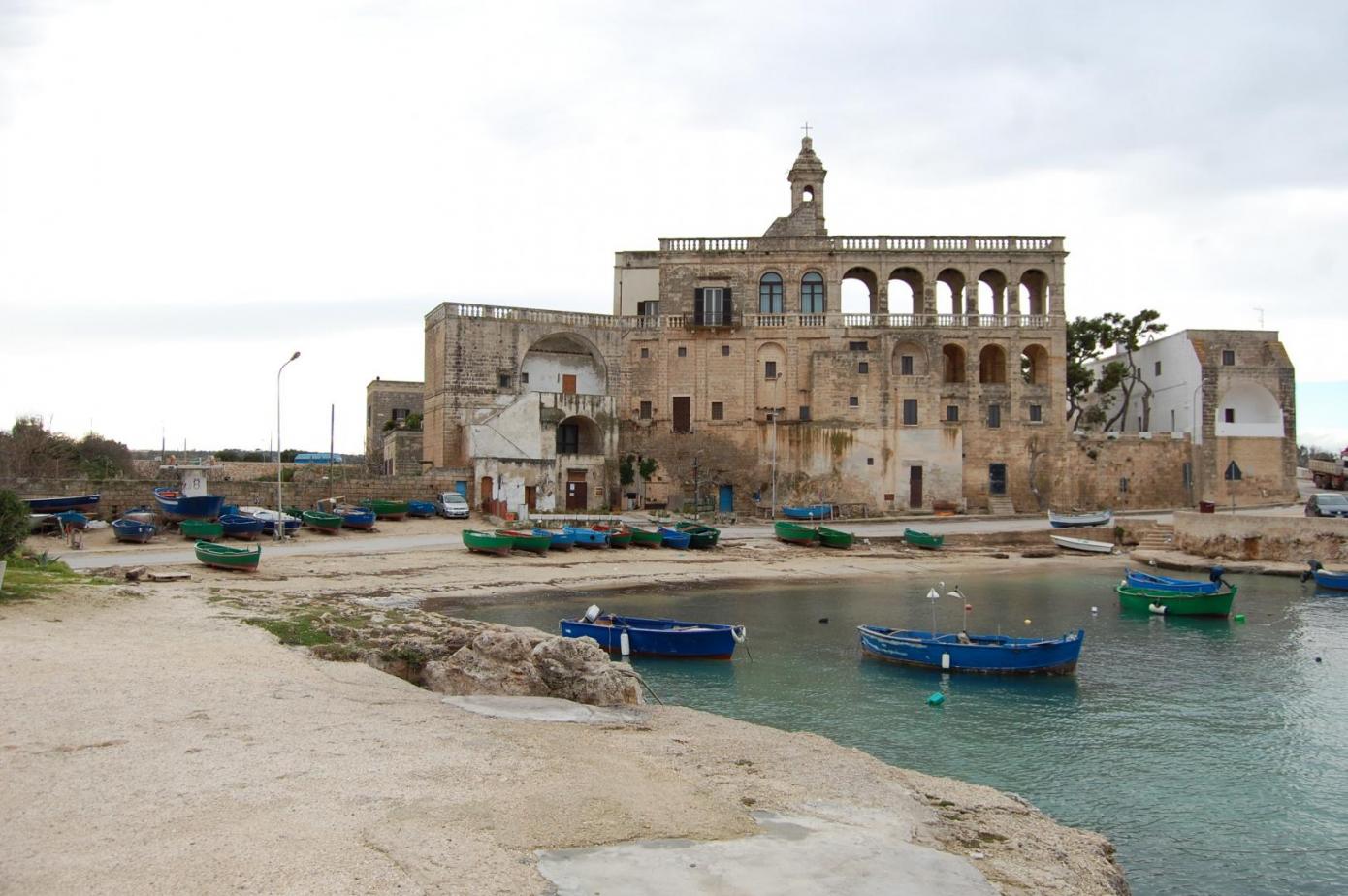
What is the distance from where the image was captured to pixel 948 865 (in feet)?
27.9

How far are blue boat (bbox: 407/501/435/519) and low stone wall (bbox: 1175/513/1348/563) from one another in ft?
105

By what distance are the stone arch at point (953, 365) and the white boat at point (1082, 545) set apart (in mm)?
11064

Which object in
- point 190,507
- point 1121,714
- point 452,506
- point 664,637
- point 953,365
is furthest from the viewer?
point 953,365

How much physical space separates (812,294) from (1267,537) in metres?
23.2

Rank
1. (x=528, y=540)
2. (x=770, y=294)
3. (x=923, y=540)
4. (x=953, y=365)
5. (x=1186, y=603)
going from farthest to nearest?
1. (x=953, y=365)
2. (x=770, y=294)
3. (x=923, y=540)
4. (x=528, y=540)
5. (x=1186, y=603)

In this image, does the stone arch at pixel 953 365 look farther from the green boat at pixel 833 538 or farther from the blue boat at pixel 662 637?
the blue boat at pixel 662 637

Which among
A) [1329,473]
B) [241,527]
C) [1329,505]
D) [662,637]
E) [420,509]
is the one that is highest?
[1329,473]

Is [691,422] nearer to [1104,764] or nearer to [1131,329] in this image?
[1131,329]

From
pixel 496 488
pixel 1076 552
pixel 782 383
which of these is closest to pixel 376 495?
pixel 496 488

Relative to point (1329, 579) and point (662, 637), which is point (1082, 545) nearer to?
point (1329, 579)

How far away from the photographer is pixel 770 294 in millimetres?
52531

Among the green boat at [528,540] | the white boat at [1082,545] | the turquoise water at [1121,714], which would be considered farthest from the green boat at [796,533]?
the turquoise water at [1121,714]

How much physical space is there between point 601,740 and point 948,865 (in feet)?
14.5

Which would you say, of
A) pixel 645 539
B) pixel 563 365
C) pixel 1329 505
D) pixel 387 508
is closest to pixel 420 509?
pixel 387 508
